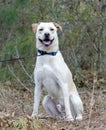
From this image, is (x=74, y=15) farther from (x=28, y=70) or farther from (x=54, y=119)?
(x=54, y=119)

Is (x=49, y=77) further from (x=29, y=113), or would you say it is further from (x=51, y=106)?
(x=29, y=113)

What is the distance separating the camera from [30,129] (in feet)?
20.1

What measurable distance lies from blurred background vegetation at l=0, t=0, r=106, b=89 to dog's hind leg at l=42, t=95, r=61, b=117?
14.5 feet

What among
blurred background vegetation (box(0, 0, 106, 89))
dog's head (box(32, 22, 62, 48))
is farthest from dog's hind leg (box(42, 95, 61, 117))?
blurred background vegetation (box(0, 0, 106, 89))

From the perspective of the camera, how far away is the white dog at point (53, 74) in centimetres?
772

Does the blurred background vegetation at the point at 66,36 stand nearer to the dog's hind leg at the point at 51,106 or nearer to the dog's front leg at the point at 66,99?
the dog's hind leg at the point at 51,106

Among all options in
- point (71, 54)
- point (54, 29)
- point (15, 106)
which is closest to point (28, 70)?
point (71, 54)

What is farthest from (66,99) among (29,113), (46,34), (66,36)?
(66,36)

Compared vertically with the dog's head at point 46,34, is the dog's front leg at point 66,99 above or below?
below

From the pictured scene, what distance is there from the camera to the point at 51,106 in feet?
A: 26.6

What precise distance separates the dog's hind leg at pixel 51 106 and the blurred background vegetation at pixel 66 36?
14.5 feet

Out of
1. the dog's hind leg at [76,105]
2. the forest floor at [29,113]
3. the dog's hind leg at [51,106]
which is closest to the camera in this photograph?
the forest floor at [29,113]

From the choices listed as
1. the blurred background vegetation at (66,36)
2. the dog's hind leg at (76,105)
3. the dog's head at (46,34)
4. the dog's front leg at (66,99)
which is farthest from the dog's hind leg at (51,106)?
the blurred background vegetation at (66,36)

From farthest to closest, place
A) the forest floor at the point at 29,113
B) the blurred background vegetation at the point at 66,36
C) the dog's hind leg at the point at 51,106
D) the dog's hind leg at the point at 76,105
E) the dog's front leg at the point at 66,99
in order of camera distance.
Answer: the blurred background vegetation at the point at 66,36, the dog's hind leg at the point at 51,106, the dog's hind leg at the point at 76,105, the dog's front leg at the point at 66,99, the forest floor at the point at 29,113
